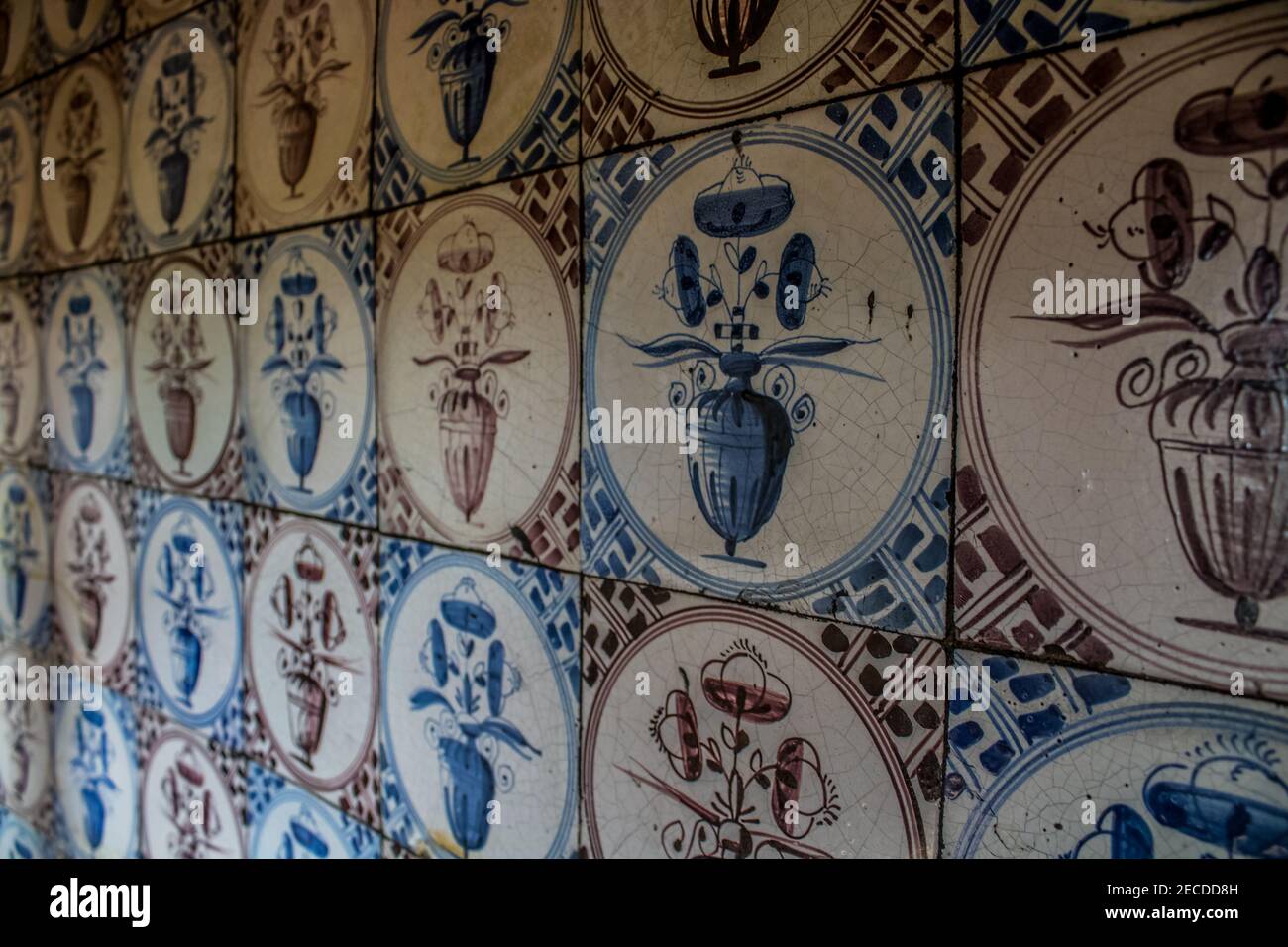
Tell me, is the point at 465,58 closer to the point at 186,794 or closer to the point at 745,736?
the point at 745,736

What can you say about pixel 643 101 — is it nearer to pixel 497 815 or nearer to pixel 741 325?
pixel 741 325

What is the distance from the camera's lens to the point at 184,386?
38.3 inches

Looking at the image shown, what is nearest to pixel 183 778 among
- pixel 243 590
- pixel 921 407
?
pixel 243 590

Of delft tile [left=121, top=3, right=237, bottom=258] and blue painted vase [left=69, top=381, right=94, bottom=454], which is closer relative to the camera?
delft tile [left=121, top=3, right=237, bottom=258]

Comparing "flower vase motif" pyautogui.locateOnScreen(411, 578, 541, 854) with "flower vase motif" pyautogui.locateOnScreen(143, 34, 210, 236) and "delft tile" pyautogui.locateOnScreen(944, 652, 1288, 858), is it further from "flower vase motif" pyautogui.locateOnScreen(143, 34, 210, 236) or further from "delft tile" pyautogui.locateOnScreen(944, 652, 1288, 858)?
"flower vase motif" pyautogui.locateOnScreen(143, 34, 210, 236)

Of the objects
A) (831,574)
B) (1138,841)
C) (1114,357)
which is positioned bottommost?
(1138,841)

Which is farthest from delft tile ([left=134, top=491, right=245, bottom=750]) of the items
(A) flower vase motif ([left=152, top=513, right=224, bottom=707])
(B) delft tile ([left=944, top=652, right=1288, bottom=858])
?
(B) delft tile ([left=944, top=652, right=1288, bottom=858])

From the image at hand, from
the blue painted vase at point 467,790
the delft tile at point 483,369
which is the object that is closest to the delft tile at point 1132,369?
the delft tile at point 483,369

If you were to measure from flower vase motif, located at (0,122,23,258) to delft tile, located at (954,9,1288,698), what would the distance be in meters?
1.33

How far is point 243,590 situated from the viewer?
3.04 ft

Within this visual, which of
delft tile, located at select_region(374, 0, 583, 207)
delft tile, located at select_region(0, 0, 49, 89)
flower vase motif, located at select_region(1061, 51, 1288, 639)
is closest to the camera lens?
flower vase motif, located at select_region(1061, 51, 1288, 639)

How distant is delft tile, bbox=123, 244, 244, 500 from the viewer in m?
0.92

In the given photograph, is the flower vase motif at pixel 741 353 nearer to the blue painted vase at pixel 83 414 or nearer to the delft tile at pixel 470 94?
the delft tile at pixel 470 94
